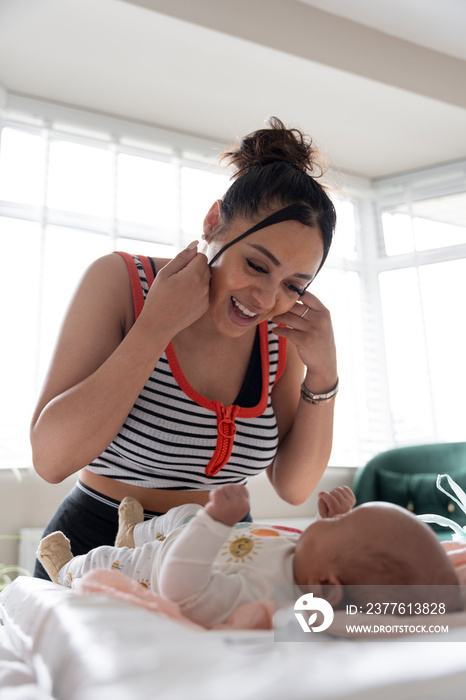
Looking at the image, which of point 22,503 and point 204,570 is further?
point 22,503

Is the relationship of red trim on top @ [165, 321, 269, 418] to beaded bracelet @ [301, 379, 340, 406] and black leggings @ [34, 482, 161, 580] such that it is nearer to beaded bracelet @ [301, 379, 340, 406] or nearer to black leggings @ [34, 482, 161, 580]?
beaded bracelet @ [301, 379, 340, 406]

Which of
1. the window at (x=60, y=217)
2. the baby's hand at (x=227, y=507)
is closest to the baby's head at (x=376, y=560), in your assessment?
the baby's hand at (x=227, y=507)

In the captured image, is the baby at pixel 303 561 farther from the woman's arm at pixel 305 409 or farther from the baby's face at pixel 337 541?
the woman's arm at pixel 305 409

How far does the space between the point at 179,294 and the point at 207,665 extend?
81 cm

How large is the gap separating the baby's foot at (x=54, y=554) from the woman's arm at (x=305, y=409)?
1.86ft

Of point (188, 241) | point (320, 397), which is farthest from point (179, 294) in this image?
point (188, 241)

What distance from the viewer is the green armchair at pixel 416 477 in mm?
3252

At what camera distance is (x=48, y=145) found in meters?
→ 3.51

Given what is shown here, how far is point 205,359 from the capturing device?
4.64ft

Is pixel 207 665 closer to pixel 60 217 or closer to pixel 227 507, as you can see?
pixel 227 507

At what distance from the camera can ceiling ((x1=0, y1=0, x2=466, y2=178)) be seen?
9.76ft

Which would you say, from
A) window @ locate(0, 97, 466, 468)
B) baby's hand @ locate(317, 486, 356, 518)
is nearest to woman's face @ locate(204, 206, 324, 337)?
baby's hand @ locate(317, 486, 356, 518)

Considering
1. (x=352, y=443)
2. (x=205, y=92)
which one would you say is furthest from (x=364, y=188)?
(x=352, y=443)

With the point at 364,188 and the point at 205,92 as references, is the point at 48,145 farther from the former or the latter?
the point at 364,188
